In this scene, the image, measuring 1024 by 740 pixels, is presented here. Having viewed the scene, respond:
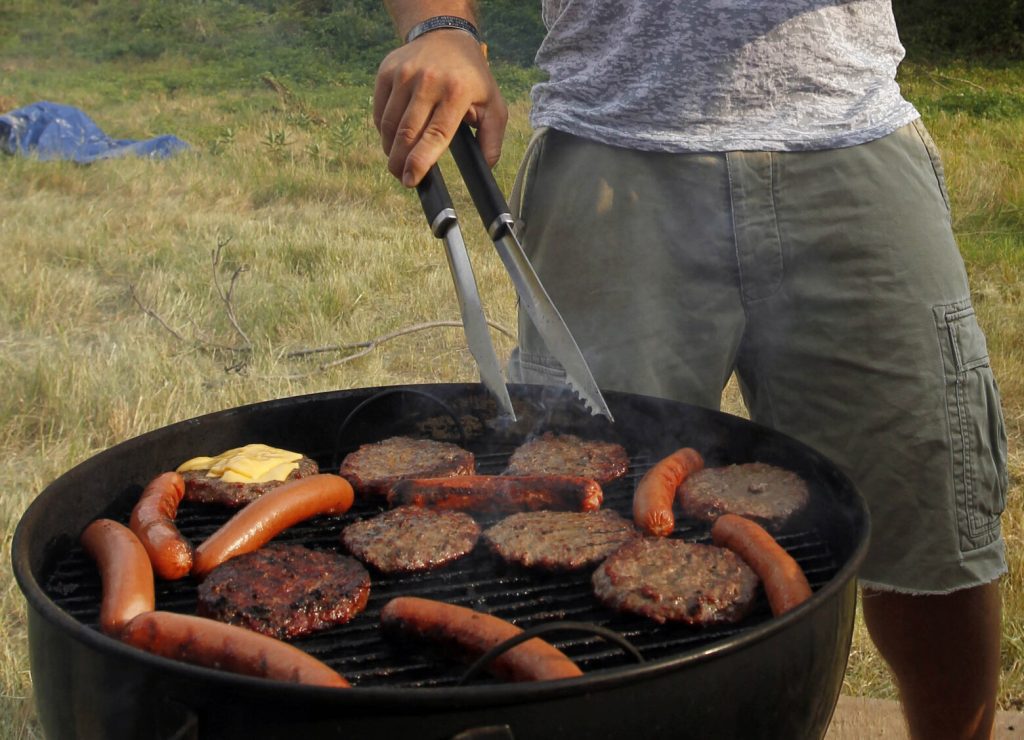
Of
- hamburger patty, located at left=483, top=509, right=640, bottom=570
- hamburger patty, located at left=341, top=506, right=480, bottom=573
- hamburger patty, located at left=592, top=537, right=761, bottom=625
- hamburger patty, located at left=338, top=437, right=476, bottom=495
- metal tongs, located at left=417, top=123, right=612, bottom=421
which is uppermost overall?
metal tongs, located at left=417, top=123, right=612, bottom=421

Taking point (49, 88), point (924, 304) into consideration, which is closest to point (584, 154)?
point (924, 304)

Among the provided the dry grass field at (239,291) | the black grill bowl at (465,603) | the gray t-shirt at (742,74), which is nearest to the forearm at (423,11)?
the gray t-shirt at (742,74)

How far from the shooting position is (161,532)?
5.93 feet

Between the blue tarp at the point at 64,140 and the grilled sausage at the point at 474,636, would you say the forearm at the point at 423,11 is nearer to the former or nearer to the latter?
the grilled sausage at the point at 474,636

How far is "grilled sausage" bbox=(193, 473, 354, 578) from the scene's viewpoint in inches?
71.5

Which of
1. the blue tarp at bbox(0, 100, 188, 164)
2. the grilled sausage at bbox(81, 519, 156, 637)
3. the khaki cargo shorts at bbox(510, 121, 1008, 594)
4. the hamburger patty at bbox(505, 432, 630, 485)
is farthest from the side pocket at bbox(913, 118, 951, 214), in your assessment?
the blue tarp at bbox(0, 100, 188, 164)

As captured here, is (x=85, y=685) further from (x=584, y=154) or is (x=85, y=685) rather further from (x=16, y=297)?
(x=16, y=297)

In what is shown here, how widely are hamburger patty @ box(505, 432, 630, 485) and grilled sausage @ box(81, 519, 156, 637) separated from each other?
0.80 m

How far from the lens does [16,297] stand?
5.86 meters

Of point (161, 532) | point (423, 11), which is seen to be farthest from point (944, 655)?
point (423, 11)

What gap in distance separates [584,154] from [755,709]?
1342 millimetres

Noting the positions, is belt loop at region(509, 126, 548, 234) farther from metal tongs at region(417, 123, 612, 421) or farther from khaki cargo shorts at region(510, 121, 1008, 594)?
metal tongs at region(417, 123, 612, 421)

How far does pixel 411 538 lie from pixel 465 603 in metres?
0.21

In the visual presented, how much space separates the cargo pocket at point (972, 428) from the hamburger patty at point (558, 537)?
0.81 metres
